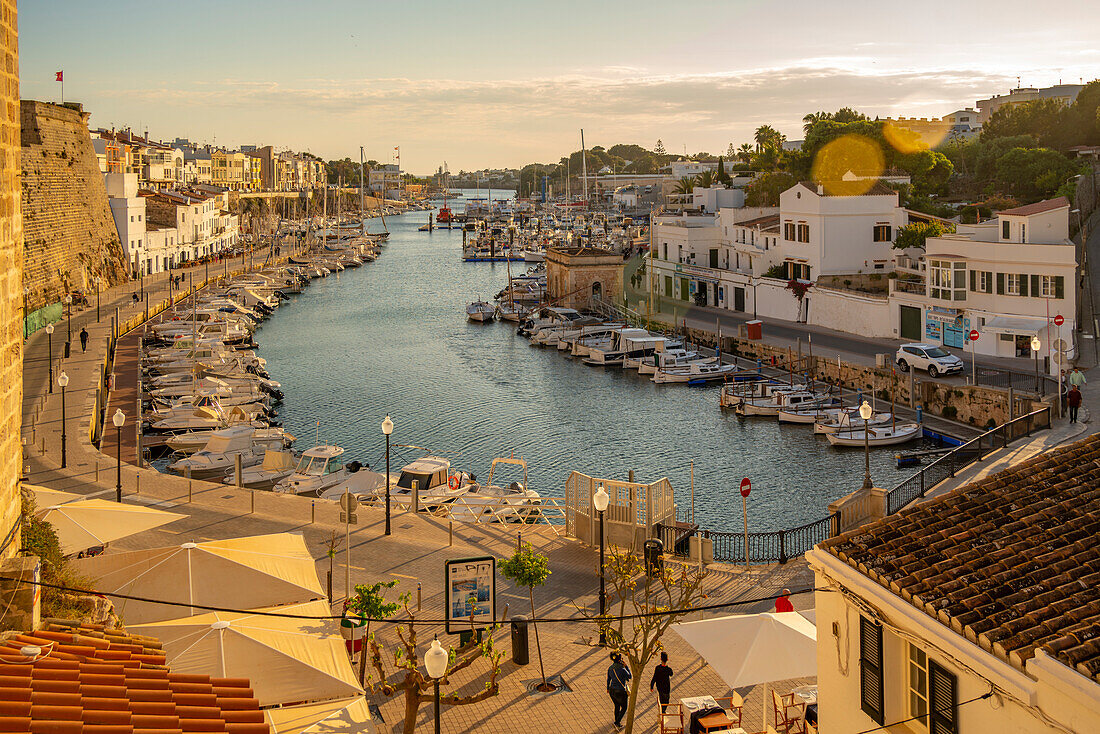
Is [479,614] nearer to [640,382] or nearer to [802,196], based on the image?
[640,382]

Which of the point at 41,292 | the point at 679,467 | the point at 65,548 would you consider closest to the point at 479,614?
the point at 65,548

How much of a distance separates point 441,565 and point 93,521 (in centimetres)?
569

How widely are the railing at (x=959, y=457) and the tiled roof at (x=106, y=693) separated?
44.3 feet

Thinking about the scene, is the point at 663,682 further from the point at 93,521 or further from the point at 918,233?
the point at 918,233

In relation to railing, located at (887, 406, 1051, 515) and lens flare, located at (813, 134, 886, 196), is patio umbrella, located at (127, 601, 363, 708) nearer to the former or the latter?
railing, located at (887, 406, 1051, 515)

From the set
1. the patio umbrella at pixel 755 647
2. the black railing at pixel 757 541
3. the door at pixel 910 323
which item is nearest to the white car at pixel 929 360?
the door at pixel 910 323

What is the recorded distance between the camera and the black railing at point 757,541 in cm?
1852

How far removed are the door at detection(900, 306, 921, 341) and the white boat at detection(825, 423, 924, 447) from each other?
28.8 ft

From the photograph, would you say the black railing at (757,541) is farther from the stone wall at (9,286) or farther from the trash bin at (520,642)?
the stone wall at (9,286)

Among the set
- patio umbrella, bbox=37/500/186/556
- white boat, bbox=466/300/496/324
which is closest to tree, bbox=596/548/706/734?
patio umbrella, bbox=37/500/186/556

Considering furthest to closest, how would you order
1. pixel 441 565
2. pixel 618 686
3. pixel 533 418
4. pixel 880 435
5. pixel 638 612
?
pixel 533 418 → pixel 880 435 → pixel 441 565 → pixel 638 612 → pixel 618 686

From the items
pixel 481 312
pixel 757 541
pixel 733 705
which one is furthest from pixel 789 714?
pixel 481 312

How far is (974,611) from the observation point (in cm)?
770

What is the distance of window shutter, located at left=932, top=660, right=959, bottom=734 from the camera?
7840mm
